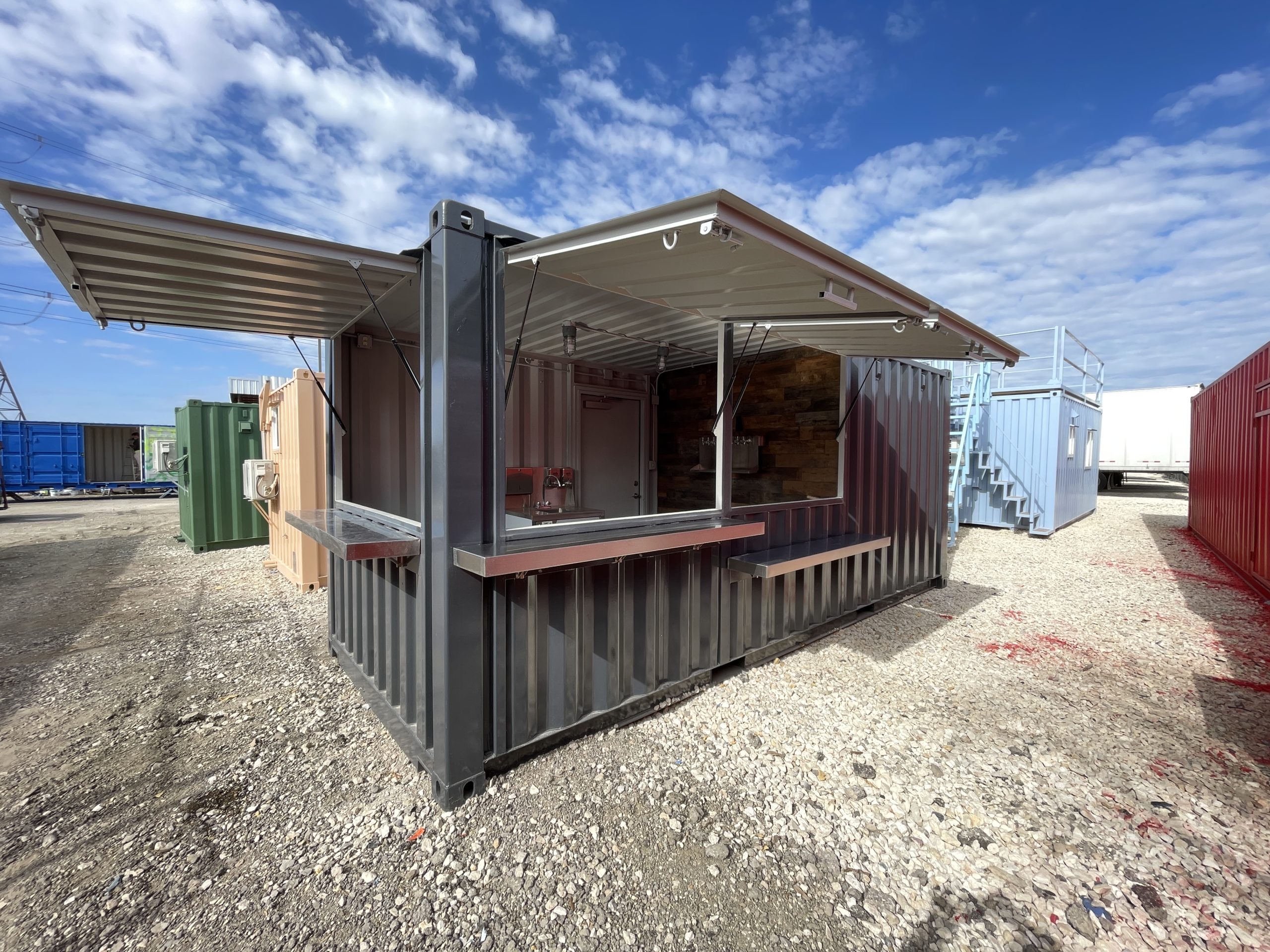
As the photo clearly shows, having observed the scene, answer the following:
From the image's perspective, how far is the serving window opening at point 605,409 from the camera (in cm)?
393

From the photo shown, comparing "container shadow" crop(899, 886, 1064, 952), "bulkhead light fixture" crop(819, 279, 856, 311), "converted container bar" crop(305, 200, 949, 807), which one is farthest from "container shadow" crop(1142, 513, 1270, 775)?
"bulkhead light fixture" crop(819, 279, 856, 311)

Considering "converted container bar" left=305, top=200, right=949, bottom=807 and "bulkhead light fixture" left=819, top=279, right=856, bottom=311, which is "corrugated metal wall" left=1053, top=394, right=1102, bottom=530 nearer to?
"converted container bar" left=305, top=200, right=949, bottom=807

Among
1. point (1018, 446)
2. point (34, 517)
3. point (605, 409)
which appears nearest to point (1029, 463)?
point (1018, 446)

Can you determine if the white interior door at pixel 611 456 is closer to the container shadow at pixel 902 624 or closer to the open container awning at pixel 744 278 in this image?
the open container awning at pixel 744 278

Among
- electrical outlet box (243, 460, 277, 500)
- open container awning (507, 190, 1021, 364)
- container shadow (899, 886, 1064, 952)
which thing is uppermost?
open container awning (507, 190, 1021, 364)

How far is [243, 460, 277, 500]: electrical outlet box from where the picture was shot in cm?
598

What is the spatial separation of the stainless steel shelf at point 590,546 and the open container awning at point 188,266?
4.51 feet

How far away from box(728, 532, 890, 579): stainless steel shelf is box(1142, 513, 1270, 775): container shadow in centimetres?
203

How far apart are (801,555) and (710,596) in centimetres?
76

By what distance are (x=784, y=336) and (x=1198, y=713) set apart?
3.32 metres

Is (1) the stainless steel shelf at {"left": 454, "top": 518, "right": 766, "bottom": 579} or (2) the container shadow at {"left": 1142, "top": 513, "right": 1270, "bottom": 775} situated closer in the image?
(1) the stainless steel shelf at {"left": 454, "top": 518, "right": 766, "bottom": 579}

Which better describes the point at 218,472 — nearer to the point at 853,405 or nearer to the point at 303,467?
the point at 303,467

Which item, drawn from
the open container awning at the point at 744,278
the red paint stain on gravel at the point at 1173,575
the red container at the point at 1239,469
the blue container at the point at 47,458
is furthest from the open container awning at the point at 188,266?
the blue container at the point at 47,458

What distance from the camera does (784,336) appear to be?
370 centimetres
